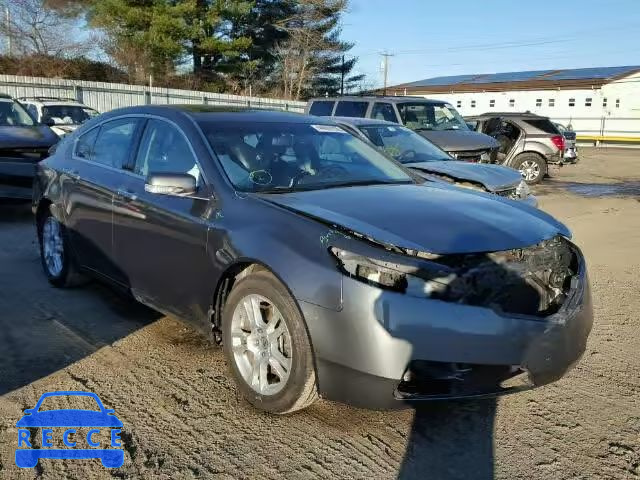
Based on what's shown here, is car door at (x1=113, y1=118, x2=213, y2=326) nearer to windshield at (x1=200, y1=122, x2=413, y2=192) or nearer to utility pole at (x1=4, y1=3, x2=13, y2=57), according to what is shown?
windshield at (x1=200, y1=122, x2=413, y2=192)

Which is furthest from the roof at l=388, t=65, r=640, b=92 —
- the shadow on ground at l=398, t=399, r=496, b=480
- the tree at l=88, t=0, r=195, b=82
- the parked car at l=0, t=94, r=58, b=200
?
the shadow on ground at l=398, t=399, r=496, b=480

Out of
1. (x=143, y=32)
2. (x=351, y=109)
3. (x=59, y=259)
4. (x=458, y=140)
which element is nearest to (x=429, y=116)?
(x=458, y=140)

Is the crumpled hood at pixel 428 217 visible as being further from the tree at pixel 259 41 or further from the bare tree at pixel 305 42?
the bare tree at pixel 305 42

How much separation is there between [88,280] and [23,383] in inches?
76.1

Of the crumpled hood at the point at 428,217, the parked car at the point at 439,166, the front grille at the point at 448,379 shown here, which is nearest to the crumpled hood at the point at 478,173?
the parked car at the point at 439,166

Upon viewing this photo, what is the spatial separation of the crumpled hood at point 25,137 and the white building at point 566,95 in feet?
130

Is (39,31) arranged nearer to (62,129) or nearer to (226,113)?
(62,129)

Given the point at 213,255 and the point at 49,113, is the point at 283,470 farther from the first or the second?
the point at 49,113

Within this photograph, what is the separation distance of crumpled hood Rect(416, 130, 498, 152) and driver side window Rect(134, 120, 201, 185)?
288 inches

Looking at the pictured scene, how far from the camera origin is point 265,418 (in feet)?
10.7

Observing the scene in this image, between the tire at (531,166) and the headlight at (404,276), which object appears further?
the tire at (531,166)

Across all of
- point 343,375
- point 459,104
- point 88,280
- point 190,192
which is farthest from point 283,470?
point 459,104

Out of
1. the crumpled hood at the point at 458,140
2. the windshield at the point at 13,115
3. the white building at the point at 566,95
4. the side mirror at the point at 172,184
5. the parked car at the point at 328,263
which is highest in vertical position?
the white building at the point at 566,95

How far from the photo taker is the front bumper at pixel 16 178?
841cm
